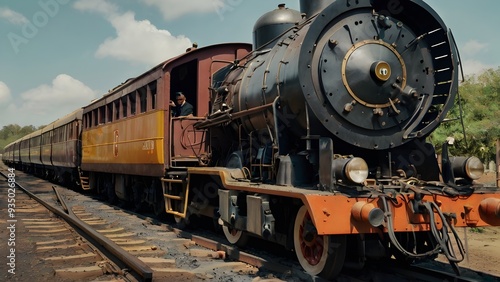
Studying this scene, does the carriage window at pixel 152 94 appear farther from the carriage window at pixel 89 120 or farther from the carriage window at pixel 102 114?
the carriage window at pixel 89 120

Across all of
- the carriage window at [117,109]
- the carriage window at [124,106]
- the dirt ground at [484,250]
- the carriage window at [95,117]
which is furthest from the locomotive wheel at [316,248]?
the carriage window at [95,117]

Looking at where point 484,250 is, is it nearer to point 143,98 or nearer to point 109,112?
point 143,98

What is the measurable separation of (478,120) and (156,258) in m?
22.6

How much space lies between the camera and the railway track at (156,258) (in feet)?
16.4

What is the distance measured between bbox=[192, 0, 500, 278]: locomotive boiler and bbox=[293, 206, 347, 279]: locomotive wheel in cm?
1

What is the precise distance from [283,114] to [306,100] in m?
0.61

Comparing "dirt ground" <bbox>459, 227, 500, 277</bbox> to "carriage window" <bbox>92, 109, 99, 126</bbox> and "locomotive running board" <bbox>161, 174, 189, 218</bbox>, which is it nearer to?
"locomotive running board" <bbox>161, 174, 189, 218</bbox>

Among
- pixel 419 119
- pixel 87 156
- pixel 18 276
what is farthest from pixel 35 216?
pixel 419 119

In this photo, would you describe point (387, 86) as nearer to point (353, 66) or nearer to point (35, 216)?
point (353, 66)

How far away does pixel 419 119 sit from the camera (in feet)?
17.5

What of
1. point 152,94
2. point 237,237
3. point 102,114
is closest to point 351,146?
point 237,237

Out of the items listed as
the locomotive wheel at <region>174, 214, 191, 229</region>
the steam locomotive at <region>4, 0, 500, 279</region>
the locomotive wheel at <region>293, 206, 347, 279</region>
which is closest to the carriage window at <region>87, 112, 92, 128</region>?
the locomotive wheel at <region>174, 214, 191, 229</region>

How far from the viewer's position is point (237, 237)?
6324mm

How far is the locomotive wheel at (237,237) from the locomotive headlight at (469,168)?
2802 mm
